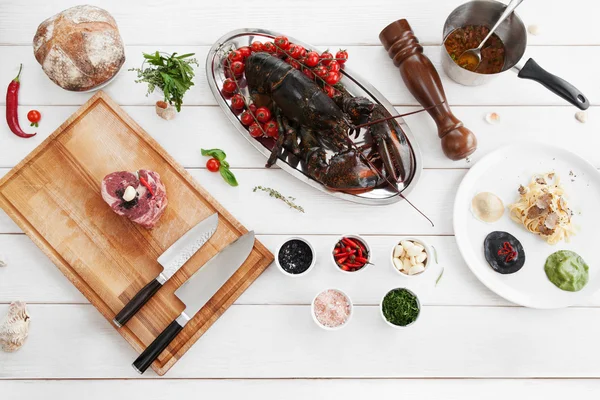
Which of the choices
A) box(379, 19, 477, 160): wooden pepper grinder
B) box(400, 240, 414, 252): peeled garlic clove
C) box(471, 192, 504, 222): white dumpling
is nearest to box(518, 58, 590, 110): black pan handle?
box(379, 19, 477, 160): wooden pepper grinder

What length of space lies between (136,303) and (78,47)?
974 millimetres

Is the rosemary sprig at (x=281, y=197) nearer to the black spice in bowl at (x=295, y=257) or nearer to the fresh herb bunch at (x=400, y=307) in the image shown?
the black spice in bowl at (x=295, y=257)

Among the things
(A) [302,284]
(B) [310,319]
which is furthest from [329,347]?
(A) [302,284]

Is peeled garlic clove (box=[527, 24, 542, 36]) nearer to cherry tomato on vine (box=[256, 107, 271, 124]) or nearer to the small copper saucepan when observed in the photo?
the small copper saucepan

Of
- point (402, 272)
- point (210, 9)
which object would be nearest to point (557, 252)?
point (402, 272)

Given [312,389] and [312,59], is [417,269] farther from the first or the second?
[312,59]

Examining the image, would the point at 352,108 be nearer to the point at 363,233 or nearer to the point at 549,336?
the point at 363,233

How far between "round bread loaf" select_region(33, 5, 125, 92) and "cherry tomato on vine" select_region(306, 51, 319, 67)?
73 cm

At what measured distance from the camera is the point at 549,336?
2.09 metres

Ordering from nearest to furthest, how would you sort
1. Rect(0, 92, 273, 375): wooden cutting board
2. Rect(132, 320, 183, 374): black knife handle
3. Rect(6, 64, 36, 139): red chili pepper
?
1. Rect(132, 320, 183, 374): black knife handle
2. Rect(0, 92, 273, 375): wooden cutting board
3. Rect(6, 64, 36, 139): red chili pepper

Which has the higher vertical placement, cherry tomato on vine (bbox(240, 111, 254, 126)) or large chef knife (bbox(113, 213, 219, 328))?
cherry tomato on vine (bbox(240, 111, 254, 126))

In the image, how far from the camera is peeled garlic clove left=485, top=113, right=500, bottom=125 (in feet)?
7.18

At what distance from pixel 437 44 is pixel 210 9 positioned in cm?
A: 98

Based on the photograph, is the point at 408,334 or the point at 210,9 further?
the point at 210,9
